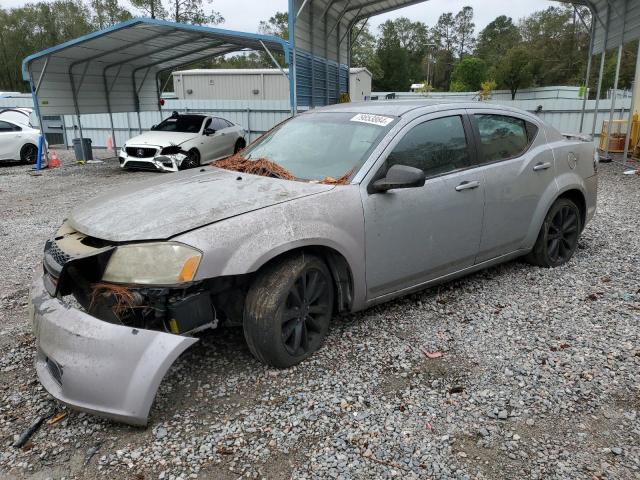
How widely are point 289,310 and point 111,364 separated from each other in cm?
104

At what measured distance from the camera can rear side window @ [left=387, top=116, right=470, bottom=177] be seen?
3484mm

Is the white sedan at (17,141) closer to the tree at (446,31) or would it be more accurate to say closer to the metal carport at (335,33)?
the metal carport at (335,33)

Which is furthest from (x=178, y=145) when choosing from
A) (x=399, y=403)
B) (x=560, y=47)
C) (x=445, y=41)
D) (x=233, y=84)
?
(x=445, y=41)

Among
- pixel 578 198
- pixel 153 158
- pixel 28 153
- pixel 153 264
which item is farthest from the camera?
Answer: pixel 28 153

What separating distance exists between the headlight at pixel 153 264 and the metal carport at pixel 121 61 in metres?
10.4

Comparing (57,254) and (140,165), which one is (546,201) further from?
(140,165)

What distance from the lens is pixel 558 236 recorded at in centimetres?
477

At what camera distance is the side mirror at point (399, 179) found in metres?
3.12

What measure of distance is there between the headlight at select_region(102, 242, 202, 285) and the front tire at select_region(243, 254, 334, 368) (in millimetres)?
471

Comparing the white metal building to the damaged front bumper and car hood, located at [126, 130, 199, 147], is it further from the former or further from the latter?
the damaged front bumper

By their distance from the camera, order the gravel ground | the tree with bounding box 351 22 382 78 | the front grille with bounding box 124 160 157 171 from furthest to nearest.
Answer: the tree with bounding box 351 22 382 78
the front grille with bounding box 124 160 157 171
the gravel ground

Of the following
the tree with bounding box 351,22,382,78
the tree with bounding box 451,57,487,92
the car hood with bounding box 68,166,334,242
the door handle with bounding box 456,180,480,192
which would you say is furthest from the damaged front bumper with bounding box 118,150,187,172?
the tree with bounding box 351,22,382,78

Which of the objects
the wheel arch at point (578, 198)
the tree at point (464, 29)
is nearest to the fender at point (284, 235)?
the wheel arch at point (578, 198)

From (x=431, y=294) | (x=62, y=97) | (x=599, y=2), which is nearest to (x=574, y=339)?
(x=431, y=294)
